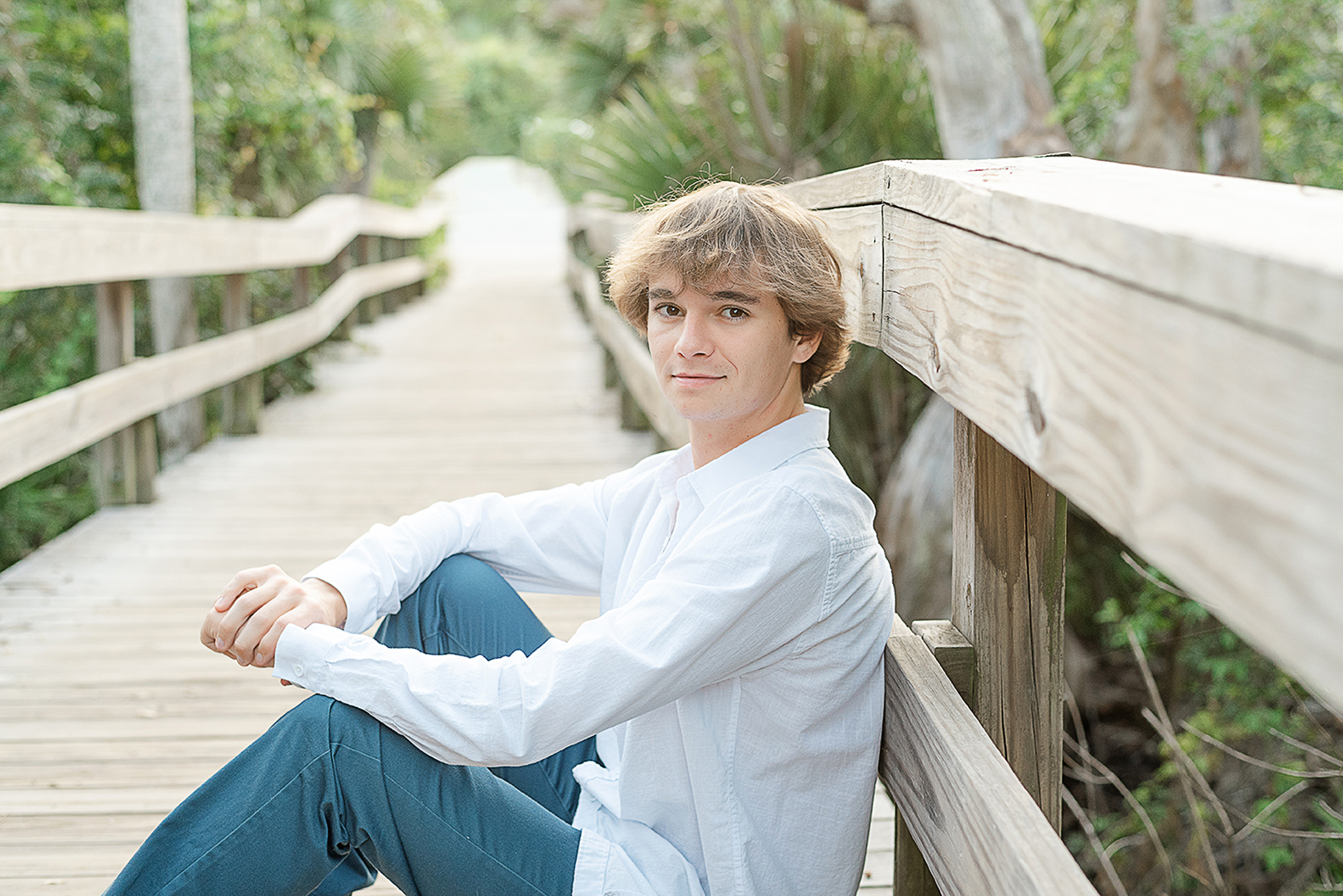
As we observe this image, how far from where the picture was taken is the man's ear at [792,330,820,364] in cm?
153

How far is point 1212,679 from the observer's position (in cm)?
464

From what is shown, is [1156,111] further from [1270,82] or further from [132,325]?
[132,325]

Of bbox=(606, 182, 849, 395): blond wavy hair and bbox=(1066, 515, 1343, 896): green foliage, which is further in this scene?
bbox=(1066, 515, 1343, 896): green foliage

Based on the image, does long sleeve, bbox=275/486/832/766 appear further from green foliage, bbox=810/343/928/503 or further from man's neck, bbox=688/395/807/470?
green foliage, bbox=810/343/928/503

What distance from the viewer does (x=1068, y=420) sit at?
0.81 meters

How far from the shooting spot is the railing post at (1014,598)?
4.56 ft

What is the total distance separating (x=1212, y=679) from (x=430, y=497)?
294 cm

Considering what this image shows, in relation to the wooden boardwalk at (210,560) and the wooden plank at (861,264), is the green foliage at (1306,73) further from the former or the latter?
the wooden plank at (861,264)

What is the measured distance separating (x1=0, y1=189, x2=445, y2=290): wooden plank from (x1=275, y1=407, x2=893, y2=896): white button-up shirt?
1899mm

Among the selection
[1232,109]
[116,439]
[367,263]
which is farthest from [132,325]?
[367,263]

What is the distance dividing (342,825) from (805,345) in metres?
0.78

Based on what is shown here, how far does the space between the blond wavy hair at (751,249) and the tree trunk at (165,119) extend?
3.90 metres

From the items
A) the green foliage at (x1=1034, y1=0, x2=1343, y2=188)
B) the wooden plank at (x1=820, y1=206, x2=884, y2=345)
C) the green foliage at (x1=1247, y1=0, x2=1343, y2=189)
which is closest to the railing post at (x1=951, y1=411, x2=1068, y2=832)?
the wooden plank at (x1=820, y1=206, x2=884, y2=345)

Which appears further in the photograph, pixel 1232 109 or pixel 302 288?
pixel 302 288
